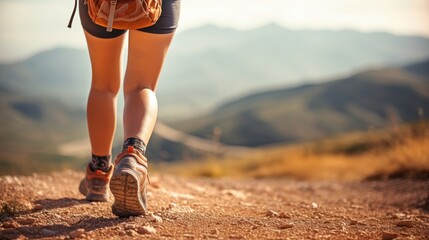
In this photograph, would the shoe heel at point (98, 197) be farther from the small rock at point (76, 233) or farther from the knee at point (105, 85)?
the small rock at point (76, 233)

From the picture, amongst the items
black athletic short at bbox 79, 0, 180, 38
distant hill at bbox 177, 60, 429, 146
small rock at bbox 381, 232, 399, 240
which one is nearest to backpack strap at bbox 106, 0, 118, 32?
black athletic short at bbox 79, 0, 180, 38

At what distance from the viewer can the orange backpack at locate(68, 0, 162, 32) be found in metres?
2.32

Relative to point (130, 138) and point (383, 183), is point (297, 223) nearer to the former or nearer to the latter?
point (130, 138)

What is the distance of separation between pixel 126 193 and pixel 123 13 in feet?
2.93

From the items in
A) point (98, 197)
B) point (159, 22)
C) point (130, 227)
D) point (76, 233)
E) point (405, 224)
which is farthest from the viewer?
point (98, 197)

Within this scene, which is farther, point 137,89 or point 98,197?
point 98,197

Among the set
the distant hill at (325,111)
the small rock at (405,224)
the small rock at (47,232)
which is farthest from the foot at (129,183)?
the distant hill at (325,111)

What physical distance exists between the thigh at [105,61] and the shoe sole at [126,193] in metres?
0.74

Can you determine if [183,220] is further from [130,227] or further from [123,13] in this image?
[123,13]

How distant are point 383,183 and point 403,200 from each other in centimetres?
156

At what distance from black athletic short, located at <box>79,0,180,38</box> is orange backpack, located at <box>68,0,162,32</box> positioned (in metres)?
0.16

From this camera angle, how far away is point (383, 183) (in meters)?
5.98

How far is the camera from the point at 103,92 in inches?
114

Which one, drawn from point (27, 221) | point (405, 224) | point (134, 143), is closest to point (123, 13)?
point (134, 143)
